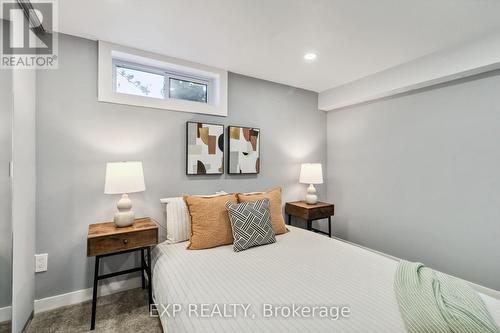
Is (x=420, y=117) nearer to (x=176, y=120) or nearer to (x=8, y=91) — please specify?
(x=176, y=120)

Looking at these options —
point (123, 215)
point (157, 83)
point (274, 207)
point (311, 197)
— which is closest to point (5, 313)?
point (123, 215)

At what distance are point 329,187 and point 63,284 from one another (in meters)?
3.46

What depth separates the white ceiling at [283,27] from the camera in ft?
5.40

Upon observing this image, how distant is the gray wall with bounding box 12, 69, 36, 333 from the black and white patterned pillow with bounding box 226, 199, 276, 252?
1.50 m

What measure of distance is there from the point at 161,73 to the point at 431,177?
3.19 metres

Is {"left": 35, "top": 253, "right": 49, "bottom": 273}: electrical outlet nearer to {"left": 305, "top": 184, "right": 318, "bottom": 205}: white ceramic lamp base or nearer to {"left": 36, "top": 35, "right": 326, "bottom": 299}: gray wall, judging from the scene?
{"left": 36, "top": 35, "right": 326, "bottom": 299}: gray wall

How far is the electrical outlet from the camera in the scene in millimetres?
1903

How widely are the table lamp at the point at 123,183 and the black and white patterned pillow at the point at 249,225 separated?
0.82 metres

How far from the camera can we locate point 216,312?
1.16 meters

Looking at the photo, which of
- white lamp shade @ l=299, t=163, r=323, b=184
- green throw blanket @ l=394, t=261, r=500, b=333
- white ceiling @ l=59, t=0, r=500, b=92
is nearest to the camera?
green throw blanket @ l=394, t=261, r=500, b=333

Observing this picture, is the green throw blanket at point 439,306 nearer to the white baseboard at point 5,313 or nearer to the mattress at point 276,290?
the mattress at point 276,290

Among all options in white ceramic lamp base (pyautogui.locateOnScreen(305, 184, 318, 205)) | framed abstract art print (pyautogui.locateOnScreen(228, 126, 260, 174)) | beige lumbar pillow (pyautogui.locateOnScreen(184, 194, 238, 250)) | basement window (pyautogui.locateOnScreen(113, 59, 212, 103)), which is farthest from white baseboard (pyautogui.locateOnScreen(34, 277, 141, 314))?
white ceramic lamp base (pyautogui.locateOnScreen(305, 184, 318, 205))

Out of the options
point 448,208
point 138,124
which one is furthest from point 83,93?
point 448,208

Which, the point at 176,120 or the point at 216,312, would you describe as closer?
Result: the point at 216,312
